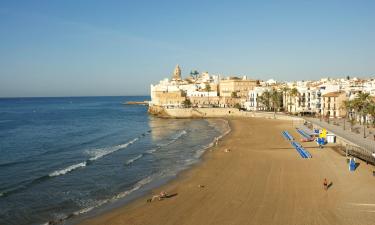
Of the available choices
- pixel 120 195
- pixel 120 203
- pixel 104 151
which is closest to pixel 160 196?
pixel 120 203

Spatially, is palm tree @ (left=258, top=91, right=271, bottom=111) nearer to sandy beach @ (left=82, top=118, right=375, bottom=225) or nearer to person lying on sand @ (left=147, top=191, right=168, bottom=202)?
sandy beach @ (left=82, top=118, right=375, bottom=225)

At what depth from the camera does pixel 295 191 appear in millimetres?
23672

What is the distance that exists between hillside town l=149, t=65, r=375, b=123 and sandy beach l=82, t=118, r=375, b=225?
1017 inches

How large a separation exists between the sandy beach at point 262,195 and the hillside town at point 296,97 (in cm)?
2583

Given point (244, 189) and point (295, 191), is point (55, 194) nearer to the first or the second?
point (244, 189)

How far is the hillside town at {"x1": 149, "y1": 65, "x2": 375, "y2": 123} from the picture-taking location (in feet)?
204

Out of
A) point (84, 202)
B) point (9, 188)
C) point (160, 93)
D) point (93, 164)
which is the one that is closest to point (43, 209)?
point (84, 202)

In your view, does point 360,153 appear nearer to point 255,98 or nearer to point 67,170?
point 67,170

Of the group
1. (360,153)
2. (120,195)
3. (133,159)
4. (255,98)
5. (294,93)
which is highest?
(294,93)

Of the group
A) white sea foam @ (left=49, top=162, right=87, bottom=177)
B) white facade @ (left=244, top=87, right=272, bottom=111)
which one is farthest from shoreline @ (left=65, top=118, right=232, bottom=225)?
white facade @ (left=244, top=87, right=272, bottom=111)

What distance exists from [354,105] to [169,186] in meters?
41.4

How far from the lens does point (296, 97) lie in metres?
86.2

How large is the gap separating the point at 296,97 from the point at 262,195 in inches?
2630

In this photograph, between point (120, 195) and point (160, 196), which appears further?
point (120, 195)
